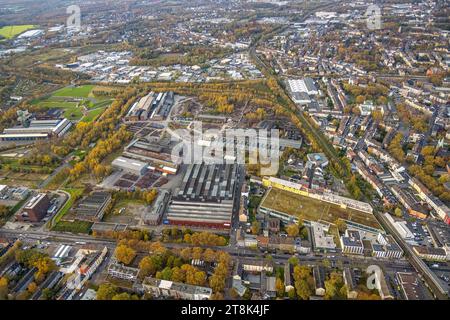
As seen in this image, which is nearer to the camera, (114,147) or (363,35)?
(114,147)

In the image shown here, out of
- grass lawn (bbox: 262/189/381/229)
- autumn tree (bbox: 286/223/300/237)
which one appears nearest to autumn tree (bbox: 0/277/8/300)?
grass lawn (bbox: 262/189/381/229)

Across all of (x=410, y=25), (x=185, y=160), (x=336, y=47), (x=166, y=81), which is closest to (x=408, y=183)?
(x=185, y=160)

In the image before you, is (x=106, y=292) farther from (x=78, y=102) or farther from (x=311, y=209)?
(x=78, y=102)

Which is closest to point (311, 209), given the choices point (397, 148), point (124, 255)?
point (397, 148)

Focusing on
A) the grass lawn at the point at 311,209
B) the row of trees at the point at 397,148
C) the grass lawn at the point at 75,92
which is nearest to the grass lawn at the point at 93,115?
the grass lawn at the point at 75,92

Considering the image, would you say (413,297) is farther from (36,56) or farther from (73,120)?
(36,56)

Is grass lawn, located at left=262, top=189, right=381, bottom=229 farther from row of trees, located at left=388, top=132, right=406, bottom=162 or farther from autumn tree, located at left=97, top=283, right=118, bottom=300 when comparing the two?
autumn tree, located at left=97, top=283, right=118, bottom=300
